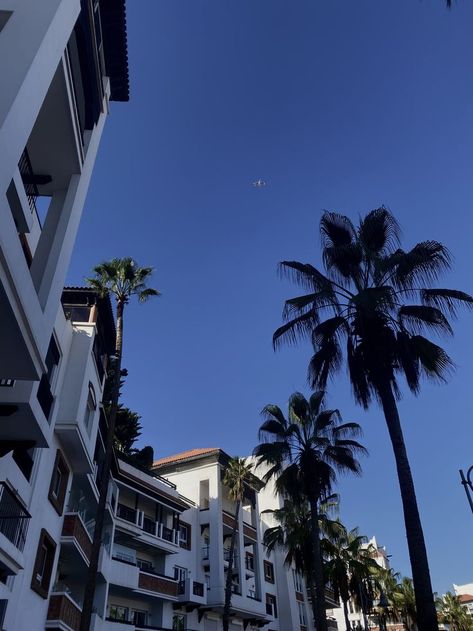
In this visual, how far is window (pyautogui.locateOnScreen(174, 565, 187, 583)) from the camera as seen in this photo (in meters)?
34.6

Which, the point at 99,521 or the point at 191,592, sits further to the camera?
the point at 191,592

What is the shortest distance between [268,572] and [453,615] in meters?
38.0

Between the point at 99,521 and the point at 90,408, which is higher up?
the point at 90,408

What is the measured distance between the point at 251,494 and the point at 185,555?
11.5m

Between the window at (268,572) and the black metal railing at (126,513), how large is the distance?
22241mm

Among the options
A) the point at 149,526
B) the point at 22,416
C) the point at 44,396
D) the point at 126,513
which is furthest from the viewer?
the point at 149,526

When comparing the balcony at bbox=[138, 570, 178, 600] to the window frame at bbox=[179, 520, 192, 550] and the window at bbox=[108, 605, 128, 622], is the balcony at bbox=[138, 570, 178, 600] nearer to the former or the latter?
the window at bbox=[108, 605, 128, 622]

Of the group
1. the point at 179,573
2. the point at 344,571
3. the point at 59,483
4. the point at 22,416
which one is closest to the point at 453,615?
the point at 344,571

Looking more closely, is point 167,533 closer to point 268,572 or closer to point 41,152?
point 268,572

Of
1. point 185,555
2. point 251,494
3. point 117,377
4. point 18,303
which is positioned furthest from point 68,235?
point 251,494

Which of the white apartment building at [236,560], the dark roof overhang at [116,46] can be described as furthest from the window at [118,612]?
the dark roof overhang at [116,46]

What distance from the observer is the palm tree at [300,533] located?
111 feet

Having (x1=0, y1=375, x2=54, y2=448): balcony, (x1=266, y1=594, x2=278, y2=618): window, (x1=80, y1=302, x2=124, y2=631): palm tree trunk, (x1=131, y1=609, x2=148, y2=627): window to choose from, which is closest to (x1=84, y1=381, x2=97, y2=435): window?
(x1=80, y1=302, x2=124, y2=631): palm tree trunk

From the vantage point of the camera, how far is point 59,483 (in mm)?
19531
